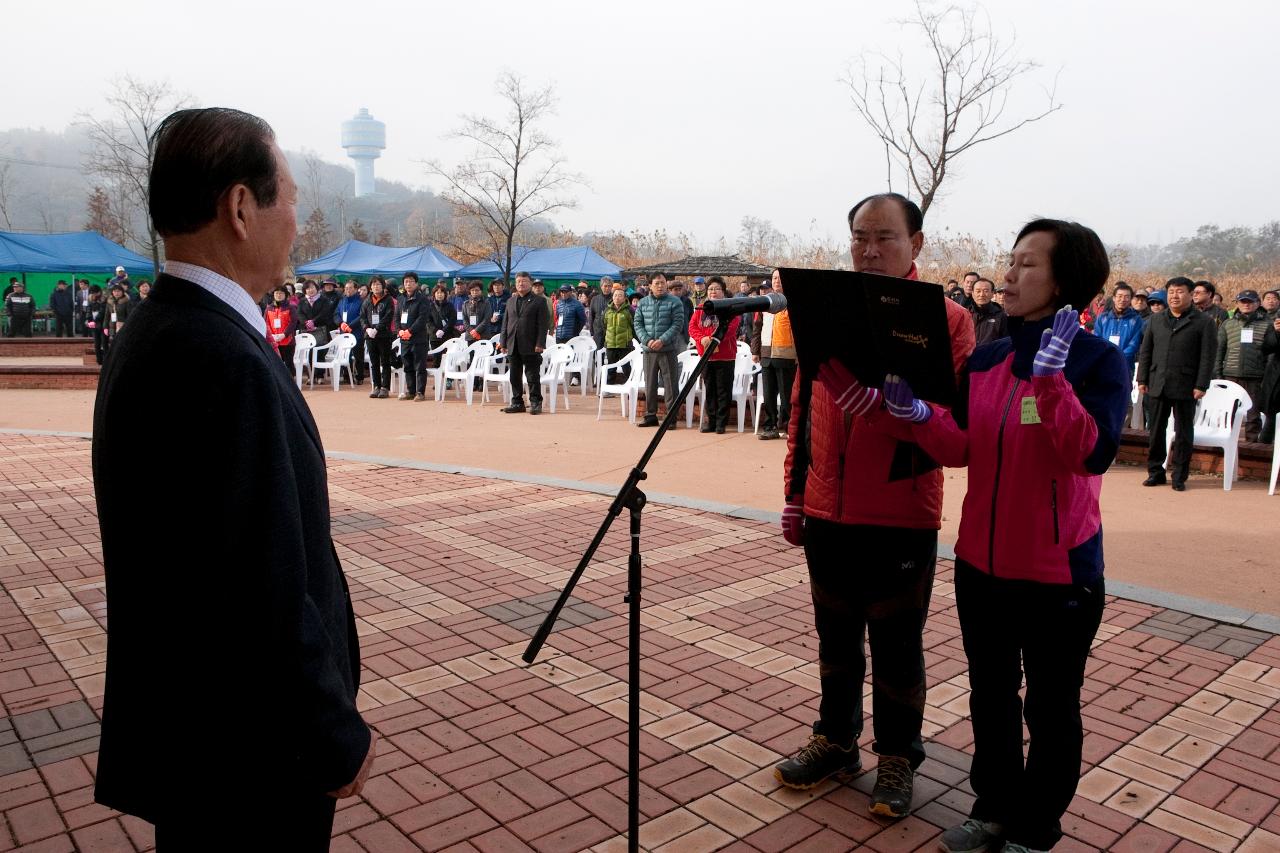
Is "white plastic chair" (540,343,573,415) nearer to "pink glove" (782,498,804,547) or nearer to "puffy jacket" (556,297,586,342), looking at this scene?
"puffy jacket" (556,297,586,342)

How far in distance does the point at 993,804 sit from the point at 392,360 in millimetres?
14008

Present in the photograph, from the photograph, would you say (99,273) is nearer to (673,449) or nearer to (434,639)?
(673,449)

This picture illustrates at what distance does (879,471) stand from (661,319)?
30.3 ft

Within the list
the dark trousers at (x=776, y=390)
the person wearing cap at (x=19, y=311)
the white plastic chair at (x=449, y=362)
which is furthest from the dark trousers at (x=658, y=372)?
the person wearing cap at (x=19, y=311)

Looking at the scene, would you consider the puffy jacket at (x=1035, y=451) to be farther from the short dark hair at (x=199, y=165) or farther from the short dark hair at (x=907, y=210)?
the short dark hair at (x=199, y=165)

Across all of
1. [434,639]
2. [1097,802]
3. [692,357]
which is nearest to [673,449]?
[692,357]

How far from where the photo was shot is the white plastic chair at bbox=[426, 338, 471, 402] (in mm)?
14961

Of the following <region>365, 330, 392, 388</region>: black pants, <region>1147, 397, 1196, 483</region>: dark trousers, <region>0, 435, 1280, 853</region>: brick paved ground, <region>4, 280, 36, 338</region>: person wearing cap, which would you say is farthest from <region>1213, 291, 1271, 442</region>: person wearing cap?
<region>4, 280, 36, 338</region>: person wearing cap

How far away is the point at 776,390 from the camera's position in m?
11.3

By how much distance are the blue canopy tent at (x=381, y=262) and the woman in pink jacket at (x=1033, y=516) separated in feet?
89.4

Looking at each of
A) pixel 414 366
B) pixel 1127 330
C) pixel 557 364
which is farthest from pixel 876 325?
pixel 414 366

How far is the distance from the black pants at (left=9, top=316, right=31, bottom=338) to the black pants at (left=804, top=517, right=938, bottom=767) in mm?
30672

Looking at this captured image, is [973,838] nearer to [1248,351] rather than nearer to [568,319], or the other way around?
[1248,351]

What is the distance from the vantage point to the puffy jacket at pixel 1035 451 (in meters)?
2.57
